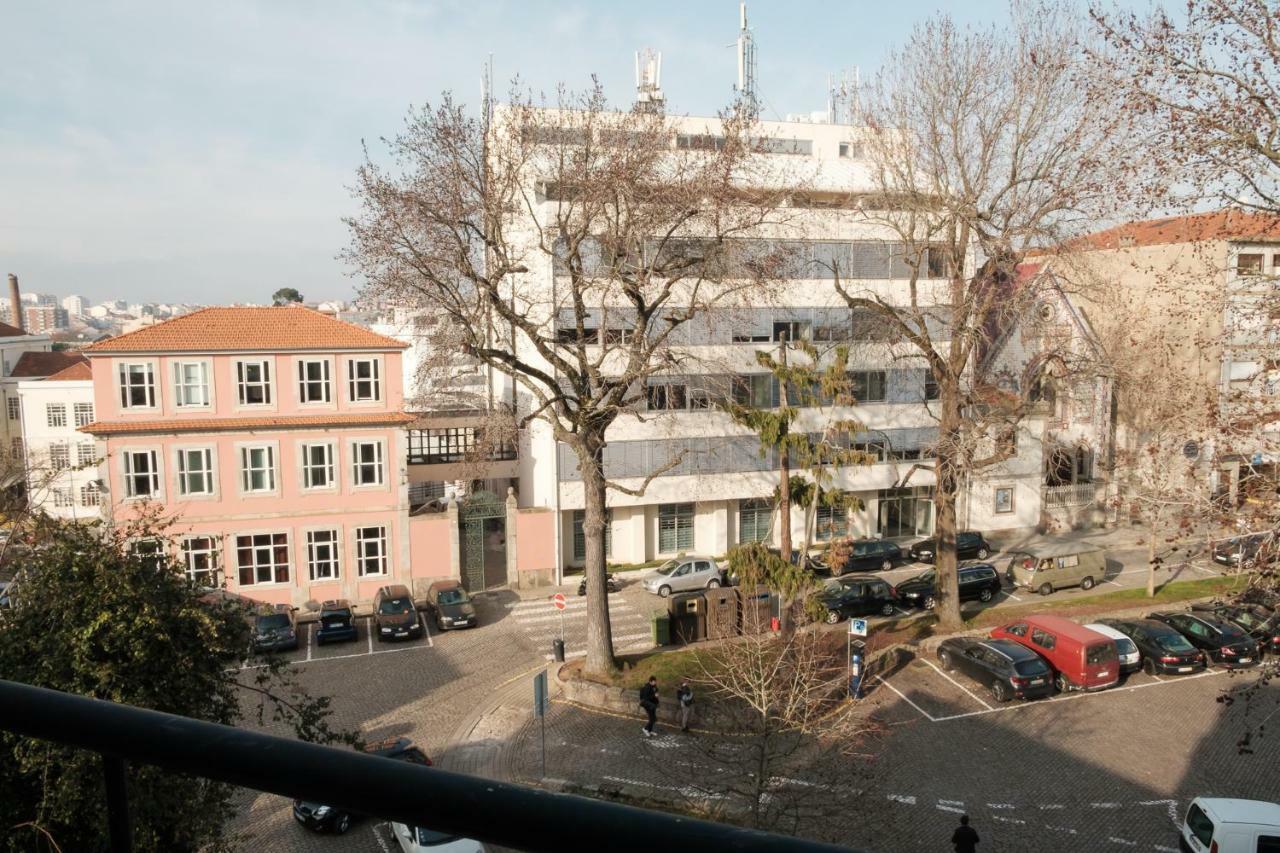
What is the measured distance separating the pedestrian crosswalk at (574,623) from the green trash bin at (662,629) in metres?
0.51

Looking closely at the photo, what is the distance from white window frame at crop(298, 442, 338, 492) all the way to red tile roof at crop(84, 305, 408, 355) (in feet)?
10.6

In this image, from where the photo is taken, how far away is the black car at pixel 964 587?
94.1ft

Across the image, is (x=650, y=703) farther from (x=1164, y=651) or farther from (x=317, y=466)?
(x=317, y=466)

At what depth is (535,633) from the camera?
28.1 meters

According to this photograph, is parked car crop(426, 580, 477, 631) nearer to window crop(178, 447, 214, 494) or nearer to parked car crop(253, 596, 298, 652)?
parked car crop(253, 596, 298, 652)

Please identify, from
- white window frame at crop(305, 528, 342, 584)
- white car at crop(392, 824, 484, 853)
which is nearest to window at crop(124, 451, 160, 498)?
white window frame at crop(305, 528, 342, 584)

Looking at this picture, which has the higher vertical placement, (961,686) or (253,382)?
(253,382)

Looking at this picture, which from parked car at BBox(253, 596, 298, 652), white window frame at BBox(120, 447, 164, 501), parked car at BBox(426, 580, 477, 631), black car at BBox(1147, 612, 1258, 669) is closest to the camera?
black car at BBox(1147, 612, 1258, 669)

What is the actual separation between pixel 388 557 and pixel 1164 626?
928 inches

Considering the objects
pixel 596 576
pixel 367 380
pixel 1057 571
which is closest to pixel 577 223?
pixel 596 576

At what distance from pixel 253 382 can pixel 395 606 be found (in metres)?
9.00

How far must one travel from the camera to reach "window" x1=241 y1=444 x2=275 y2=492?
3014 cm

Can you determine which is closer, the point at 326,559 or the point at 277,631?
the point at 277,631

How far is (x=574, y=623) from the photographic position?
29172 mm
